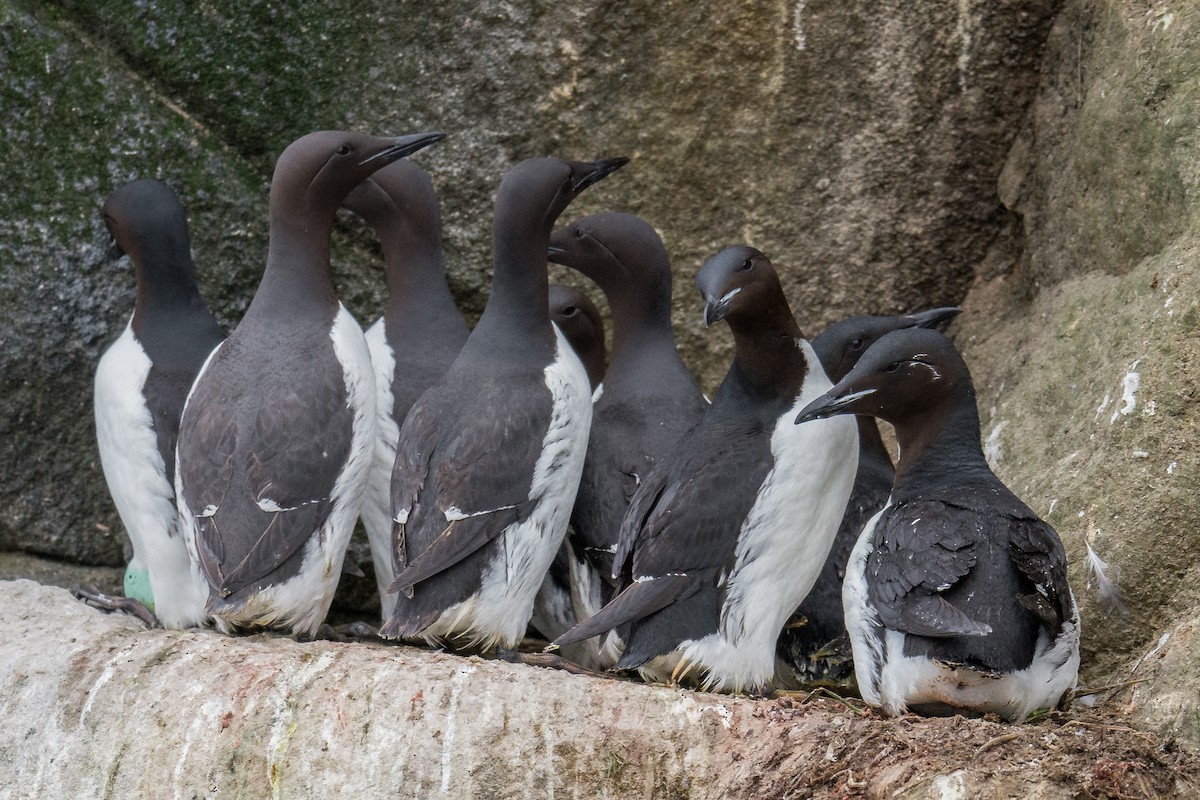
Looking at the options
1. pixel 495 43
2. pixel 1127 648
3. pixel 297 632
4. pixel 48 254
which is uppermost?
pixel 495 43

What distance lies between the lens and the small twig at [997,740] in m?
4.05

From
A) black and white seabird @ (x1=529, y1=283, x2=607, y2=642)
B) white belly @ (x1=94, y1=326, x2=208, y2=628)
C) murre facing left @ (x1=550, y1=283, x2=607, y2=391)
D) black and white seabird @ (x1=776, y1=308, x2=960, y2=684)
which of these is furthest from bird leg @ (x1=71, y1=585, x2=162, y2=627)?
black and white seabird @ (x1=776, y1=308, x2=960, y2=684)

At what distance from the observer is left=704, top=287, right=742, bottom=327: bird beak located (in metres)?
5.05

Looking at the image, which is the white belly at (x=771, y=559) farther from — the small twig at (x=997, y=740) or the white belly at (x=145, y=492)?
the white belly at (x=145, y=492)

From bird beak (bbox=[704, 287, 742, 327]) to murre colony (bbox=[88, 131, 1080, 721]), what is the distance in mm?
11

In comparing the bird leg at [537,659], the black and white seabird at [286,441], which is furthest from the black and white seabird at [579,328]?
the black and white seabird at [286,441]

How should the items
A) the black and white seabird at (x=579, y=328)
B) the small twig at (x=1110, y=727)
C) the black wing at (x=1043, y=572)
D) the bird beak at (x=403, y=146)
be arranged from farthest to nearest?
the black and white seabird at (x=579, y=328)
the bird beak at (x=403, y=146)
the black wing at (x=1043, y=572)
the small twig at (x=1110, y=727)

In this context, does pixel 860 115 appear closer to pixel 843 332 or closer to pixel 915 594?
pixel 843 332

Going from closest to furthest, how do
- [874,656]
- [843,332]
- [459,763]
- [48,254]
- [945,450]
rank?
1. [459,763]
2. [874,656]
3. [945,450]
4. [843,332]
5. [48,254]

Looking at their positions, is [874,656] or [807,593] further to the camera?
[807,593]

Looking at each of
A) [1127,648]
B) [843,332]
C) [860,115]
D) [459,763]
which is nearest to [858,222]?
[860,115]

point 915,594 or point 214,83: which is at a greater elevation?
point 214,83

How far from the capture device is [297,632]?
17.9 feet

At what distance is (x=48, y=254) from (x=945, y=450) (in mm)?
4041
